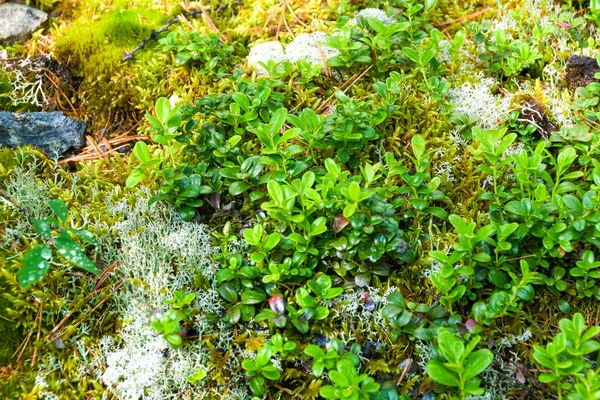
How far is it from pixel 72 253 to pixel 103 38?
2.29 meters

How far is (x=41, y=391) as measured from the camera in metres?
2.69

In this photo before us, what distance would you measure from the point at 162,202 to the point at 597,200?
2585 mm

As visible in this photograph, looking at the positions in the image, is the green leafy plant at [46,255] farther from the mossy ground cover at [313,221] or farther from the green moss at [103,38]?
the green moss at [103,38]

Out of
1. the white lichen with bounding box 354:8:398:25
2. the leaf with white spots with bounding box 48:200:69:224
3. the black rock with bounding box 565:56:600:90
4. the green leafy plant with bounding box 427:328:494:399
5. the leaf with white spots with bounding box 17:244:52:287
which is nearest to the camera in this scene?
the green leafy plant with bounding box 427:328:494:399

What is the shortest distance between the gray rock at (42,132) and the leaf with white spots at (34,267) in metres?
1.23

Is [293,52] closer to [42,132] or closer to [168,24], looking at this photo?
[168,24]

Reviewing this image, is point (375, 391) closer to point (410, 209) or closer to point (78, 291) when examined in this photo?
point (410, 209)

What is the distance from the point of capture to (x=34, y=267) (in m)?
2.56

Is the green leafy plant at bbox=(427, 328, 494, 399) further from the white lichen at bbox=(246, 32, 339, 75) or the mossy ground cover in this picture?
the white lichen at bbox=(246, 32, 339, 75)

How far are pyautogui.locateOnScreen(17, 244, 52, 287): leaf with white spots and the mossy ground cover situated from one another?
0.01 meters

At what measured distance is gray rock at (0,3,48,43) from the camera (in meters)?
4.28

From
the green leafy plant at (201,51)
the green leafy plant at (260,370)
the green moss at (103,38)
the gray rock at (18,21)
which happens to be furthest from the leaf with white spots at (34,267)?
the gray rock at (18,21)

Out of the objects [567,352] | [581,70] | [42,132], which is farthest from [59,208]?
[581,70]

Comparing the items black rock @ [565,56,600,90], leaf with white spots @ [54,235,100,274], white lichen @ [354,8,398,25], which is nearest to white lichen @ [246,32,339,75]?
white lichen @ [354,8,398,25]
